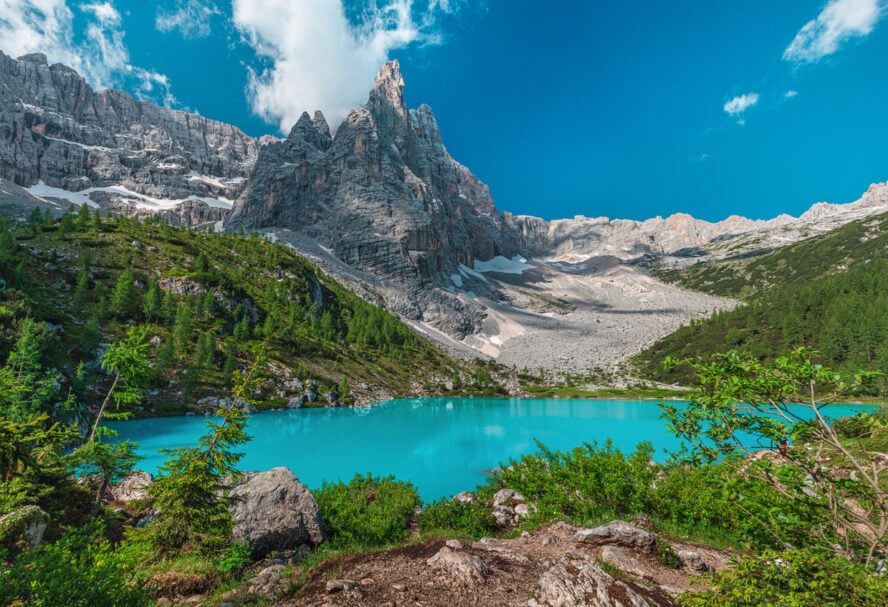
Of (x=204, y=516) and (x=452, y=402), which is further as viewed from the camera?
(x=452, y=402)

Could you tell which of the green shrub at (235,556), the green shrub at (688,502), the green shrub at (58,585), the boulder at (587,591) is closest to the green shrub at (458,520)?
the green shrub at (235,556)

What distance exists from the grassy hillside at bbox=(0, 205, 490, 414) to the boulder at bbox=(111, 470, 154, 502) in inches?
885

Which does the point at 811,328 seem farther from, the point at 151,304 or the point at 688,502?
the point at 151,304

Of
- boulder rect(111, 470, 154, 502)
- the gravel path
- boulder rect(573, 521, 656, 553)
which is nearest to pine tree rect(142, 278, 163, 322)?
boulder rect(111, 470, 154, 502)

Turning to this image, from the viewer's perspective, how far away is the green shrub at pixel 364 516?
1220 centimetres

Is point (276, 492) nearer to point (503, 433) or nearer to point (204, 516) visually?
point (204, 516)

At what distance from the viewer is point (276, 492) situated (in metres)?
12.2

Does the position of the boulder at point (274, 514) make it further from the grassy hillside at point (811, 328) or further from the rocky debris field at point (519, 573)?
the grassy hillside at point (811, 328)

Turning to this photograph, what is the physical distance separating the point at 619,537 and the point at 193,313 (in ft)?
274

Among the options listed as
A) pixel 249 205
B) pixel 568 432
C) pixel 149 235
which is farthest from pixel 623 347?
pixel 249 205

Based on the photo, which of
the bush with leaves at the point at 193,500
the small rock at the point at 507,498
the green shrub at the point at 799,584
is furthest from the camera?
the small rock at the point at 507,498

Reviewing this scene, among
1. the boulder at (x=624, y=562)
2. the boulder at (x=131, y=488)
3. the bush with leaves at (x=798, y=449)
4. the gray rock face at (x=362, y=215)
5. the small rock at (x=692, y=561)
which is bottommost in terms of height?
the boulder at (x=131, y=488)

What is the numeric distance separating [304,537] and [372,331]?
314ft

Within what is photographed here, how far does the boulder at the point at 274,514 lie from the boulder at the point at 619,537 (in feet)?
26.3
